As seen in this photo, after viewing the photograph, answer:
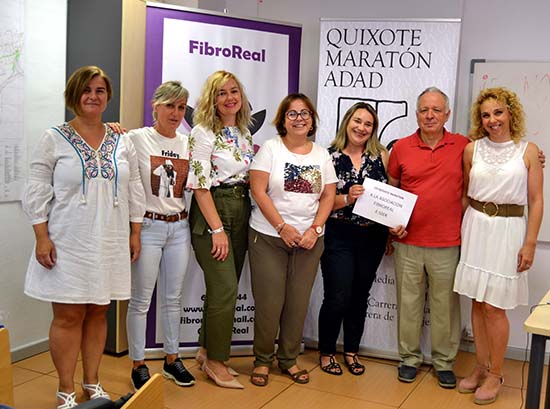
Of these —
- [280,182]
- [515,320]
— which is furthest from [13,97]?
[515,320]

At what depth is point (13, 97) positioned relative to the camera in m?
3.35

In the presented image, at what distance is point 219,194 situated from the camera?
3.17 metres

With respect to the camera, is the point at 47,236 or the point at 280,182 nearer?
the point at 47,236

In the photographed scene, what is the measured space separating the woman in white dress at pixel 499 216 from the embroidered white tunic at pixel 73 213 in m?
1.82

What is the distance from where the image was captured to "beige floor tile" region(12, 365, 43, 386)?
325 centimetres

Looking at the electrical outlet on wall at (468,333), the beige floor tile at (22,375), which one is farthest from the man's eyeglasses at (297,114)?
the beige floor tile at (22,375)

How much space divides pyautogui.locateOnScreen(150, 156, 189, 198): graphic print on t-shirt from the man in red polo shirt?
1.19 meters

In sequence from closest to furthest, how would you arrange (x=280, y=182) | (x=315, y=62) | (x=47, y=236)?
(x=47, y=236) → (x=280, y=182) → (x=315, y=62)

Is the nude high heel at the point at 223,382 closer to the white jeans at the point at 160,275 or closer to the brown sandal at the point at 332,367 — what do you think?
the white jeans at the point at 160,275

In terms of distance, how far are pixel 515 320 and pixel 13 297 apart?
3.02m

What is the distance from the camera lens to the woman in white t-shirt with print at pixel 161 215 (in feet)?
9.98

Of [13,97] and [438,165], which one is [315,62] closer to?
[438,165]

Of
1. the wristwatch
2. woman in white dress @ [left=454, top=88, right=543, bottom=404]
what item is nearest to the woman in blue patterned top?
the wristwatch

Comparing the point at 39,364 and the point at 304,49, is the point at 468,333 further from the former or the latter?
the point at 39,364
